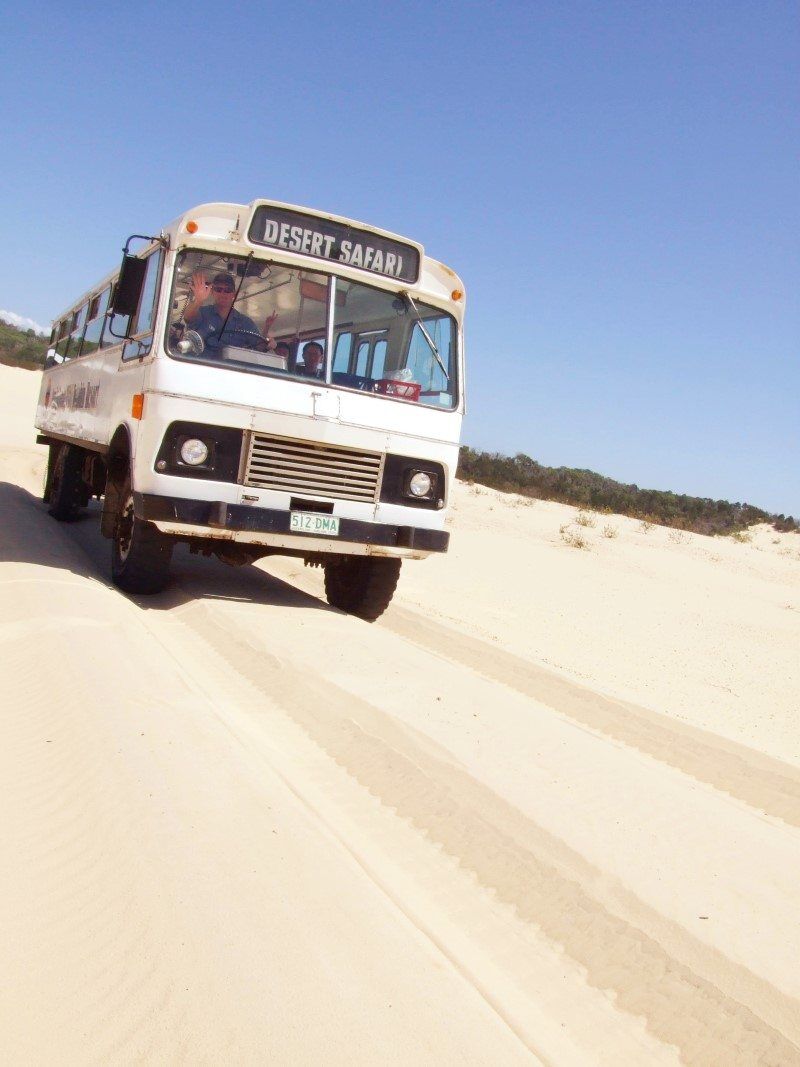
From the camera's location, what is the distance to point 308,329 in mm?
7859

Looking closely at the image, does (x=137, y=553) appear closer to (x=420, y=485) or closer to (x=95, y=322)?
(x=420, y=485)

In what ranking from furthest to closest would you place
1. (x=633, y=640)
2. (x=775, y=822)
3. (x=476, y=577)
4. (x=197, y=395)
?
(x=476, y=577) < (x=633, y=640) < (x=197, y=395) < (x=775, y=822)

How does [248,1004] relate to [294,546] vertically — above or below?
below

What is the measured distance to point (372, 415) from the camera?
7984mm

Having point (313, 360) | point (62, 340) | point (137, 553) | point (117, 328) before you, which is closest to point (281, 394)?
point (313, 360)

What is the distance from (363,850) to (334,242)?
563 cm

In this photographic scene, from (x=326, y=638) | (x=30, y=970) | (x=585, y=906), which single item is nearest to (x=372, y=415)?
(x=326, y=638)

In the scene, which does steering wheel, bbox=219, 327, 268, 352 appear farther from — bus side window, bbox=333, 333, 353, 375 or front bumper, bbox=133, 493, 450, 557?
front bumper, bbox=133, 493, 450, 557

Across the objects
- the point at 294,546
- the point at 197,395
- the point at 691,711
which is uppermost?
the point at 197,395

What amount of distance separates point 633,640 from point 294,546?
16.8ft

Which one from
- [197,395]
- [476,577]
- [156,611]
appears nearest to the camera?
[197,395]

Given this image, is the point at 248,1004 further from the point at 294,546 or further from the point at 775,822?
the point at 294,546

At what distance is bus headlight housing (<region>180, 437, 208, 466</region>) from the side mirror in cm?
162

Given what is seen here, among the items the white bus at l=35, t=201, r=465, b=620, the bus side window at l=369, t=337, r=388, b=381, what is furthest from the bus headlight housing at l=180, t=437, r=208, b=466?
the bus side window at l=369, t=337, r=388, b=381
